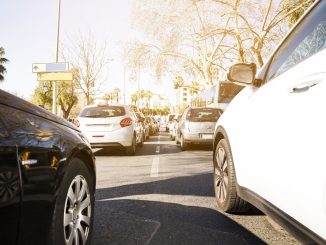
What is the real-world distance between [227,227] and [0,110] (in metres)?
2.35

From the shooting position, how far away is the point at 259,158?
269 cm

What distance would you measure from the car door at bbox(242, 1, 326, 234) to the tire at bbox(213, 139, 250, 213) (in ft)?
1.65

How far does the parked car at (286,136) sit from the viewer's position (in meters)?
1.84

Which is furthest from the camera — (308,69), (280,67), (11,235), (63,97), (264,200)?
(63,97)

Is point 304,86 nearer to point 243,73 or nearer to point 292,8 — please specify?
point 243,73

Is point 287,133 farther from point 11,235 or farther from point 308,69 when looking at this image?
point 11,235

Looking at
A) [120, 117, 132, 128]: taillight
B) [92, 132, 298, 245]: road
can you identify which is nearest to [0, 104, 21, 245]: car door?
[92, 132, 298, 245]: road

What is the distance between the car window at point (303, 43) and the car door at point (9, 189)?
5.89 feet

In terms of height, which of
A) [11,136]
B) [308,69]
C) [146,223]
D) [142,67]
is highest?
[142,67]

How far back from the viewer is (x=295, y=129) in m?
2.09

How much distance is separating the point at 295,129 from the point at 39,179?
143cm

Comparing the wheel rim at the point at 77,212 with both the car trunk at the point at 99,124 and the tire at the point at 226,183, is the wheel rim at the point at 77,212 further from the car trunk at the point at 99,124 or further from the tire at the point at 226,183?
the car trunk at the point at 99,124

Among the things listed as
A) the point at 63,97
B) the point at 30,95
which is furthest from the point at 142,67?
the point at 30,95

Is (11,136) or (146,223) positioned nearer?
(11,136)
